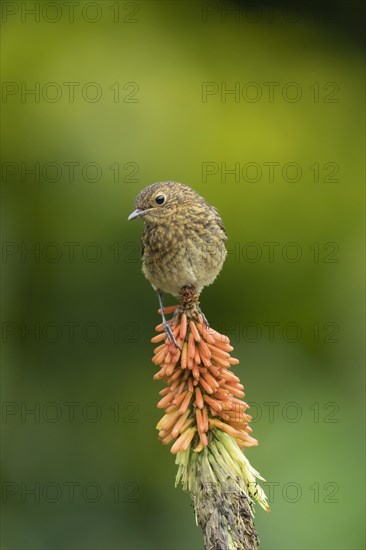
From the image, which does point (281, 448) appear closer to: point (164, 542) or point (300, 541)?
point (300, 541)

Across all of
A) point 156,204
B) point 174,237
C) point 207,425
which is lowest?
point 207,425

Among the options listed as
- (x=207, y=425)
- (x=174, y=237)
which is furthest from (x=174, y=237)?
(x=207, y=425)

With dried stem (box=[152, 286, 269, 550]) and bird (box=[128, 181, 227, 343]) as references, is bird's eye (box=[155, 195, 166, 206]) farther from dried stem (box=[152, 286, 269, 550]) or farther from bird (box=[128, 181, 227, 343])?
dried stem (box=[152, 286, 269, 550])

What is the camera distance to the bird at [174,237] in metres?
3.58

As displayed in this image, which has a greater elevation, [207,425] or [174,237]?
[174,237]

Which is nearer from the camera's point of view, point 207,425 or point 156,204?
point 207,425

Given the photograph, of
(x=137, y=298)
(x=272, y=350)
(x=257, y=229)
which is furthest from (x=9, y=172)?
(x=272, y=350)

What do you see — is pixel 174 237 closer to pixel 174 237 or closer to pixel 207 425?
pixel 174 237

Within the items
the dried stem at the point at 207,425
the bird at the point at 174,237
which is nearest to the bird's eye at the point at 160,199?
the bird at the point at 174,237

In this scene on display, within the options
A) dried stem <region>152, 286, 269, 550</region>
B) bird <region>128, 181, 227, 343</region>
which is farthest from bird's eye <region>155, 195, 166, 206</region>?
dried stem <region>152, 286, 269, 550</region>

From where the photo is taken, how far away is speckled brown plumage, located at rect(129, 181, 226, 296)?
358 centimetres

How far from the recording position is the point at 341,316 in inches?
203

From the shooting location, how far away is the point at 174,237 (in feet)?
12.1

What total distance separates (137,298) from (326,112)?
5.45ft
